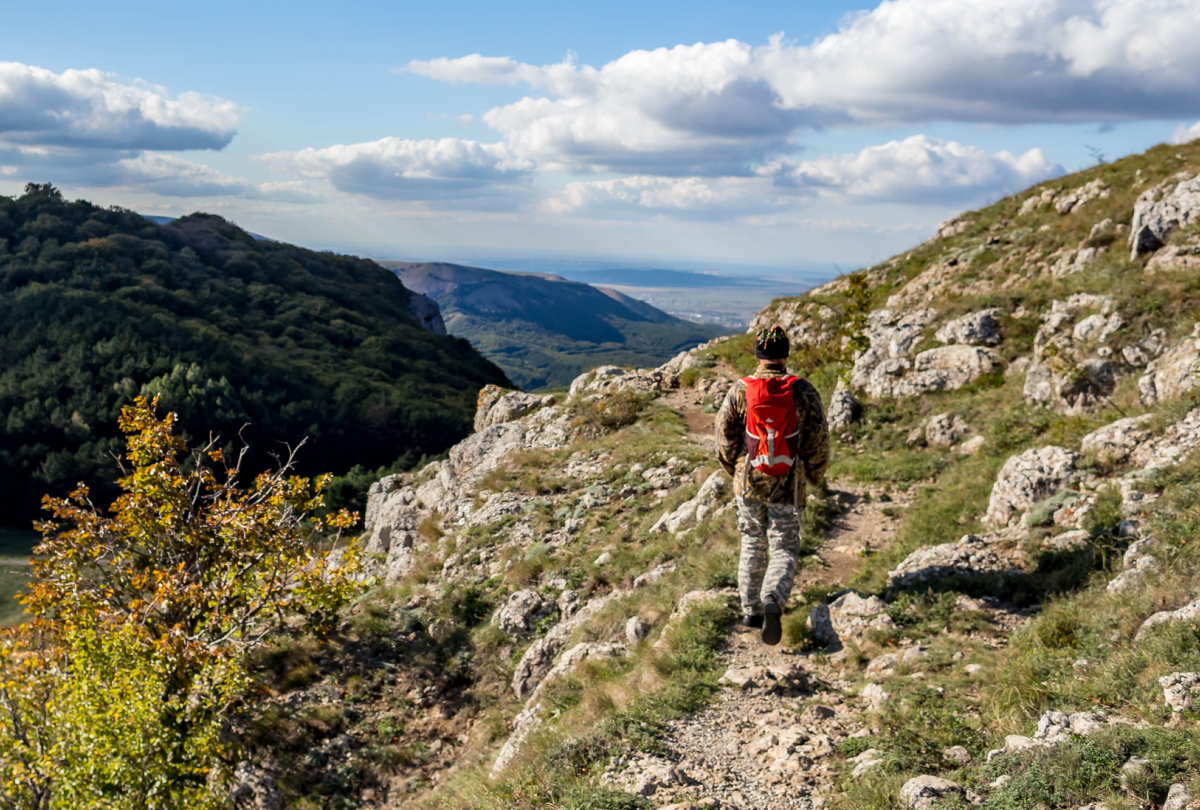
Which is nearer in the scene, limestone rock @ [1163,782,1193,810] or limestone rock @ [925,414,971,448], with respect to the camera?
limestone rock @ [1163,782,1193,810]

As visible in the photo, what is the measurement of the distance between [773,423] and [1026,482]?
4.27 meters

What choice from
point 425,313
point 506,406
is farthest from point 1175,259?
point 425,313

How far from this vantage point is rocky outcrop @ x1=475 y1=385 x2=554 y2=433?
24641 millimetres

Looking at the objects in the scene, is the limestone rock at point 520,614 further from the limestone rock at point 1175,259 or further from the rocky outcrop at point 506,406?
the limestone rock at point 1175,259

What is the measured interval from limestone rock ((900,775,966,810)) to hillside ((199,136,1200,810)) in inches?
0.8

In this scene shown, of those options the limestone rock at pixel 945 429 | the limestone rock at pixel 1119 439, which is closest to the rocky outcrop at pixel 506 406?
the limestone rock at pixel 945 429

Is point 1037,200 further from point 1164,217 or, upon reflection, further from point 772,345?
point 772,345

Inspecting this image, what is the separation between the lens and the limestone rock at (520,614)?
10.2 m

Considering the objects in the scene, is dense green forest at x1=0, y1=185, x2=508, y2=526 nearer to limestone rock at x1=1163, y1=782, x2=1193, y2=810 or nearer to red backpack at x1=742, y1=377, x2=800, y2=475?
red backpack at x1=742, y1=377, x2=800, y2=475

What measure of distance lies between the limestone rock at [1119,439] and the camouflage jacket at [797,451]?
4487 millimetres

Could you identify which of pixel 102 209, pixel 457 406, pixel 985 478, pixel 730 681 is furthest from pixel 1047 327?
pixel 102 209

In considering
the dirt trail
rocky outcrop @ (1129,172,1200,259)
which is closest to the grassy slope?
the dirt trail

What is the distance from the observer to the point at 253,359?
83812mm

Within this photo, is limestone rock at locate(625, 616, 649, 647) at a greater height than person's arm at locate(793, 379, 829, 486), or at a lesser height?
lesser
